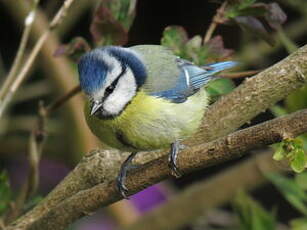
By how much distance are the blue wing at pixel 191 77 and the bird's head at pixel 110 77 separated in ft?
0.26

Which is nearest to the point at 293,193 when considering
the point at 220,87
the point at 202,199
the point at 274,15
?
the point at 220,87

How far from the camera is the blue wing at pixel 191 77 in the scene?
1.50 m

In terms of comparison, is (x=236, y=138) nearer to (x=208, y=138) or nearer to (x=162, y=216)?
(x=208, y=138)

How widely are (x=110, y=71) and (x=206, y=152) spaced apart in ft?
1.19

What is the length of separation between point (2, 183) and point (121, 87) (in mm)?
314

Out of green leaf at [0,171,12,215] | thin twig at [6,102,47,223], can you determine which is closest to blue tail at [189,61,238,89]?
thin twig at [6,102,47,223]

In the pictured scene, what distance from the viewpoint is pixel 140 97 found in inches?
56.5

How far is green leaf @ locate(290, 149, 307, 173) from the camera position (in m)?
1.04

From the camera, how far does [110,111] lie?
4.60 ft

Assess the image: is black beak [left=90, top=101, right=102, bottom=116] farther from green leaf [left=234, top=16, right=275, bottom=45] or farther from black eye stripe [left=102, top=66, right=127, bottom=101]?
green leaf [left=234, top=16, right=275, bottom=45]

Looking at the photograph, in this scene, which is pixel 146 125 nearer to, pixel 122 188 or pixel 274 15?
pixel 122 188

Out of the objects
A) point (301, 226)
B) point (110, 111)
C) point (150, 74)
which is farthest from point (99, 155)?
point (301, 226)

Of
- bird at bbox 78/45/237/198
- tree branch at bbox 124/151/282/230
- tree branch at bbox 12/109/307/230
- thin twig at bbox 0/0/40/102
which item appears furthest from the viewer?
tree branch at bbox 124/151/282/230

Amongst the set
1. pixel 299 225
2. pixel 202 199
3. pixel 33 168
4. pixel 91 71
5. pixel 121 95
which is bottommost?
pixel 202 199
